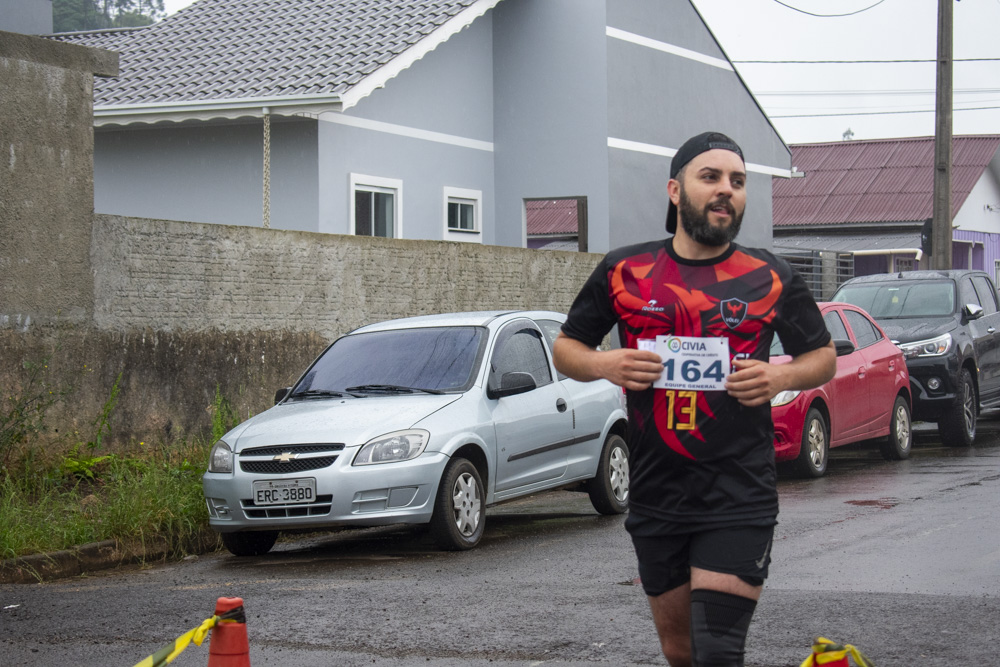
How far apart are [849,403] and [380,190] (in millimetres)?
8271

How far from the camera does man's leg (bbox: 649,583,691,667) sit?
3.89 meters

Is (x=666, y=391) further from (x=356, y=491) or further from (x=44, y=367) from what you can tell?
(x=44, y=367)

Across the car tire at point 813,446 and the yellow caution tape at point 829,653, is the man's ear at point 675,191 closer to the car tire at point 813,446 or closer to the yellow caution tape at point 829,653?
the yellow caution tape at point 829,653

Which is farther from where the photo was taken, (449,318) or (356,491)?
(449,318)

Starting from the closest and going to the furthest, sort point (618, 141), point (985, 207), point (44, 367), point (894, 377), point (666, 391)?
point (666, 391) < point (44, 367) < point (894, 377) < point (618, 141) < point (985, 207)

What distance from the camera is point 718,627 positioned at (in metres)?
3.66

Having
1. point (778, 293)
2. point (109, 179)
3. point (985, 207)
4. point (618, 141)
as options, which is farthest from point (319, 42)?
point (985, 207)

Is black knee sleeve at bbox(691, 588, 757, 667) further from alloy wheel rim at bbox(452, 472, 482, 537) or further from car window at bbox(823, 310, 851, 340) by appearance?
car window at bbox(823, 310, 851, 340)

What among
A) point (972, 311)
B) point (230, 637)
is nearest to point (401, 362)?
point (230, 637)

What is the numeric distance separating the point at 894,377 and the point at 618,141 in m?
8.60

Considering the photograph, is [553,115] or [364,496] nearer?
[364,496]

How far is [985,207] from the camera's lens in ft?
138

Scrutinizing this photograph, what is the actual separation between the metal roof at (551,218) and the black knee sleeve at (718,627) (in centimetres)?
3307

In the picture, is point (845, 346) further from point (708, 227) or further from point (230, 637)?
point (230, 637)
